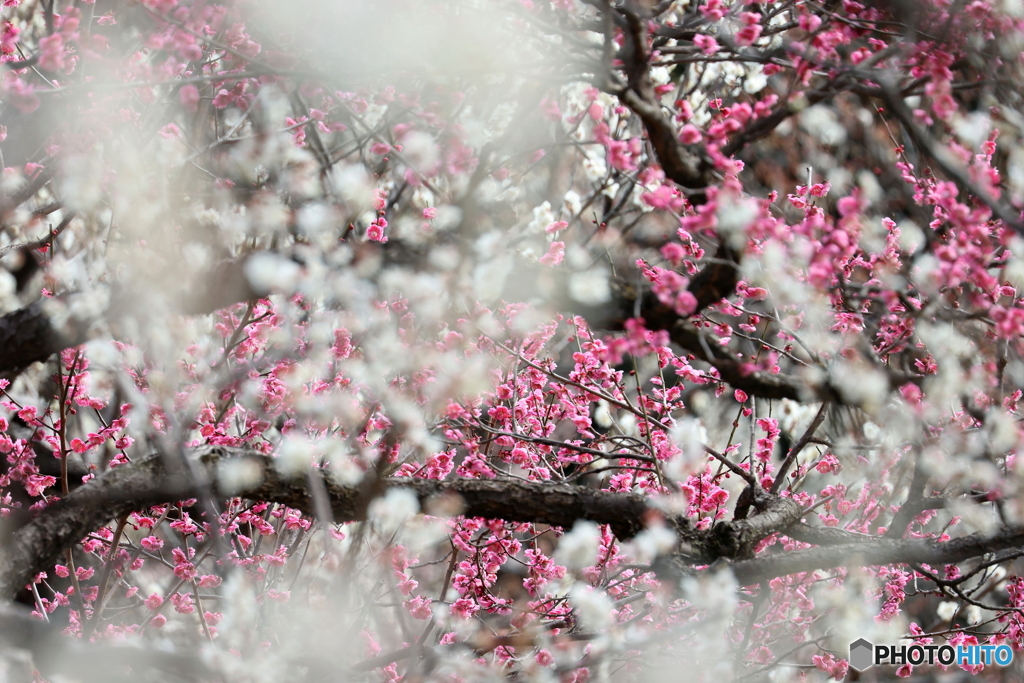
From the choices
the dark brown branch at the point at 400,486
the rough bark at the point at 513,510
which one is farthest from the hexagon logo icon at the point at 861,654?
the dark brown branch at the point at 400,486

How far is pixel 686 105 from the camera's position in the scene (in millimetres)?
3186

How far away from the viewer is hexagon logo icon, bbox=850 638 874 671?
12.3 ft

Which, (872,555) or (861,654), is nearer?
(872,555)

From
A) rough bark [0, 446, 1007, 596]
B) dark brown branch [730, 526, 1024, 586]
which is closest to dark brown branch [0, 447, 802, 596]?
rough bark [0, 446, 1007, 596]

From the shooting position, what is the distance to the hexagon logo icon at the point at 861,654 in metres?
3.75

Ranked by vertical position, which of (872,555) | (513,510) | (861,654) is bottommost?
(861,654)

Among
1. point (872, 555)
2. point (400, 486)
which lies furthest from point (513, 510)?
point (872, 555)

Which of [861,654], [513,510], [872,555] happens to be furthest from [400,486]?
[861,654]

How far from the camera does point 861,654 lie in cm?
385

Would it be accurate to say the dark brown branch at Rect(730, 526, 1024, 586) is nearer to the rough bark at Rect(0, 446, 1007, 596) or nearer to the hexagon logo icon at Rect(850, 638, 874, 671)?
the rough bark at Rect(0, 446, 1007, 596)

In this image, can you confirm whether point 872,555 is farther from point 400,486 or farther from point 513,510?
point 400,486

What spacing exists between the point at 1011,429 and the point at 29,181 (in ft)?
16.6

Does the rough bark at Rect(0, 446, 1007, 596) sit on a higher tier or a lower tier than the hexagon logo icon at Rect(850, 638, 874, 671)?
higher

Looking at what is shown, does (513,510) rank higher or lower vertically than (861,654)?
higher
